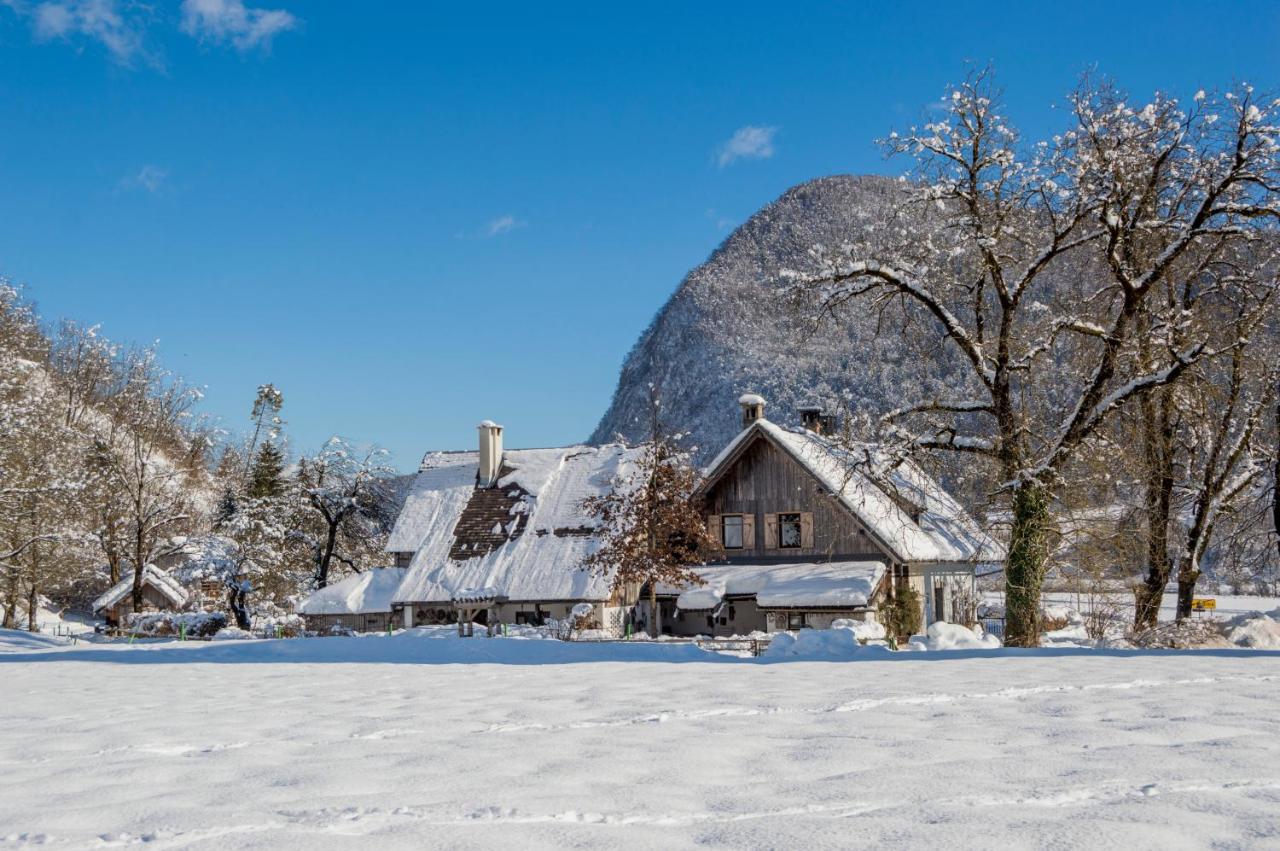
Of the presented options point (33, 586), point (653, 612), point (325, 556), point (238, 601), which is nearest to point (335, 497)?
point (325, 556)

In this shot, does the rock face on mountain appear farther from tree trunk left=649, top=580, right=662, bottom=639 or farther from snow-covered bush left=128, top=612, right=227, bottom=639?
snow-covered bush left=128, top=612, right=227, bottom=639

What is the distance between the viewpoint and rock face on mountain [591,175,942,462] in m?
110

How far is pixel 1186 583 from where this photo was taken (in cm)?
2066

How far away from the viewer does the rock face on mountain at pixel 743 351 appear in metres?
110

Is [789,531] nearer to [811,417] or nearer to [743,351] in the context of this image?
[811,417]

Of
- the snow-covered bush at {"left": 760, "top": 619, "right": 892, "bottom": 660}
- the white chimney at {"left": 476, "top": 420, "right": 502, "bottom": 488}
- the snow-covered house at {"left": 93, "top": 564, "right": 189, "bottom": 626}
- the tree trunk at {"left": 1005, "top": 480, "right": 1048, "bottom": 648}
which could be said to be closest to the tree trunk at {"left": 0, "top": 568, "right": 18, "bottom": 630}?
the snow-covered house at {"left": 93, "top": 564, "right": 189, "bottom": 626}

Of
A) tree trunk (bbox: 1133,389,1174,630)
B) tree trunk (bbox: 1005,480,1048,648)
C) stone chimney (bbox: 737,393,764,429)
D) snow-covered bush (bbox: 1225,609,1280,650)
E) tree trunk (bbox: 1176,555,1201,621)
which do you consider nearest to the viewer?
tree trunk (bbox: 1005,480,1048,648)

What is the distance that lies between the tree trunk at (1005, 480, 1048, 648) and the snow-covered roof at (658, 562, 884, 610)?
1295 cm

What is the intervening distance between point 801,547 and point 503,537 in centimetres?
1165

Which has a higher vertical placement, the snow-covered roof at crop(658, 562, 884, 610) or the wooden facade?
the snow-covered roof at crop(658, 562, 884, 610)

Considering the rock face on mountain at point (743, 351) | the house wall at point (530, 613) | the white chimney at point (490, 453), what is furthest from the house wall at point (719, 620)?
the rock face on mountain at point (743, 351)

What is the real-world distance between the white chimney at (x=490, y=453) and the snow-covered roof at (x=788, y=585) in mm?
10247

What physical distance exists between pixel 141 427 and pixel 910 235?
37187 millimetres

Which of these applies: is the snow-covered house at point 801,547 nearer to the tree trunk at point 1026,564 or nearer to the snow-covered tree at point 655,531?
the snow-covered tree at point 655,531
